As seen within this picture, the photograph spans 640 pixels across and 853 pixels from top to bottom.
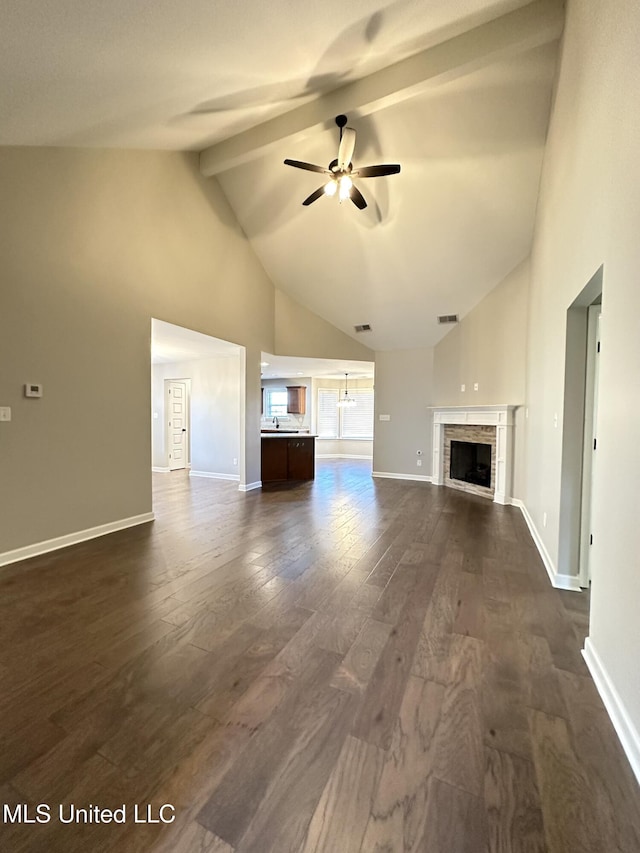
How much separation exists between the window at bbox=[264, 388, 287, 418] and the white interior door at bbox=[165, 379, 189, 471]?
3.08 metres

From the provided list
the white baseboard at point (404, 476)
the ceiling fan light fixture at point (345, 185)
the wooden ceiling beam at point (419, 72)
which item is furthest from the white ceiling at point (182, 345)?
the white baseboard at point (404, 476)

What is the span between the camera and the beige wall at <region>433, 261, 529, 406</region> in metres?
4.94

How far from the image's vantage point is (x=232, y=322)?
18.2 ft

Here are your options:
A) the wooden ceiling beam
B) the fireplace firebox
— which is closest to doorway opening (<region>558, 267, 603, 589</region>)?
the wooden ceiling beam

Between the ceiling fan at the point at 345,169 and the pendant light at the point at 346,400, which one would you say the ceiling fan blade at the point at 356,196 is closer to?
the ceiling fan at the point at 345,169

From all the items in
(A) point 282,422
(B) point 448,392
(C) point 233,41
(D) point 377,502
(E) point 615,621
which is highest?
(C) point 233,41

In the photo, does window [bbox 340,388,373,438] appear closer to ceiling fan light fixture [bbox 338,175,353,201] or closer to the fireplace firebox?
the fireplace firebox

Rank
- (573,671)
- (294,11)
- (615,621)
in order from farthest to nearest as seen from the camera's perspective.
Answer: (294,11) < (573,671) < (615,621)

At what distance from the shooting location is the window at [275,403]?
10766mm

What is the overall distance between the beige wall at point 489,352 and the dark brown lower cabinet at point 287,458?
108 inches

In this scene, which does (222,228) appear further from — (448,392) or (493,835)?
(493,835)

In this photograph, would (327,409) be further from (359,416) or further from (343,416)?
(359,416)

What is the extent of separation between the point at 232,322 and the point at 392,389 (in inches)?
137

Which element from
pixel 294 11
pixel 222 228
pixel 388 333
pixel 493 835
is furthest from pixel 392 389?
pixel 493 835
